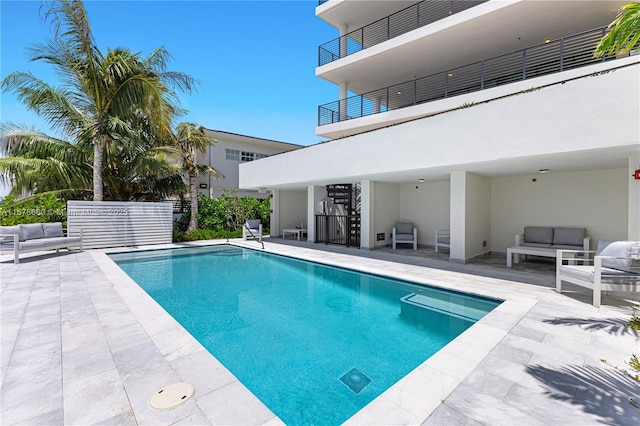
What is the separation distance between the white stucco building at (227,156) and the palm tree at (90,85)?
6798mm

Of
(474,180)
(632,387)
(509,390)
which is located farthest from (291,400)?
(474,180)

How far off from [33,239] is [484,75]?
61.7ft

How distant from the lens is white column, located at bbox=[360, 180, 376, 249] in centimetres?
1177

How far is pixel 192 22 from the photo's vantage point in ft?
38.3

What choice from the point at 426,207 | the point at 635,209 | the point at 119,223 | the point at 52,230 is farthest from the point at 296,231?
the point at 635,209

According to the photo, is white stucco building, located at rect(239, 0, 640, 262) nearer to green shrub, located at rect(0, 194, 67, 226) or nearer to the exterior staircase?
the exterior staircase

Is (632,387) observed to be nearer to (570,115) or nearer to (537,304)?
(537,304)

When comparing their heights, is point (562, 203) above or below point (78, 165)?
below

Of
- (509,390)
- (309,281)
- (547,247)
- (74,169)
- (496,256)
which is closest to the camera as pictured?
(509,390)

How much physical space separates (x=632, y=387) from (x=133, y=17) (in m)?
16.1

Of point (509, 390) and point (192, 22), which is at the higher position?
point (192, 22)

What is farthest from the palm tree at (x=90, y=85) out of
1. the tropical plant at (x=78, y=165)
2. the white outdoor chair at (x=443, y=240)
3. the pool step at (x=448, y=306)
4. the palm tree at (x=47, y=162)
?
the white outdoor chair at (x=443, y=240)

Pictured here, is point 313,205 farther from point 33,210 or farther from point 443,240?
point 33,210

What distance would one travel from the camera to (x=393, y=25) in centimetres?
1406
